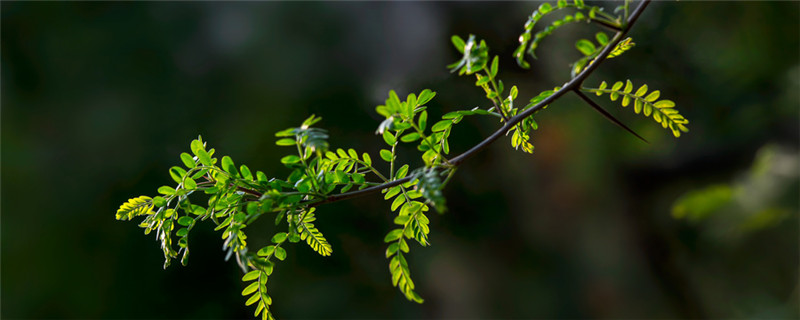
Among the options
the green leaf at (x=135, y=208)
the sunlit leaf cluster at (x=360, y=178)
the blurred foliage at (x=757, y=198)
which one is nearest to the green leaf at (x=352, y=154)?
the sunlit leaf cluster at (x=360, y=178)

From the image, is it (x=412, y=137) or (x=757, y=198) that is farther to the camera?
(x=757, y=198)

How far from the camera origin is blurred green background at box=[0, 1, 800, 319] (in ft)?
4.63

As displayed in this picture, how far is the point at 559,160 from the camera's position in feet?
4.96

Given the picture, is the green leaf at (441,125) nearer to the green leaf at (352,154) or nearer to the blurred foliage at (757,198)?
the green leaf at (352,154)

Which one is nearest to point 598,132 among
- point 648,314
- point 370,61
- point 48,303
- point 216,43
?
point 648,314

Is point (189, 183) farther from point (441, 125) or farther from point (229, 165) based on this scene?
point (441, 125)

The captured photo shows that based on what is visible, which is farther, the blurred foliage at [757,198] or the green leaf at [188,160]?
the blurred foliage at [757,198]

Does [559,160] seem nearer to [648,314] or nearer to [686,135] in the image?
[686,135]

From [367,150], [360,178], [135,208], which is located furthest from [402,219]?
[367,150]

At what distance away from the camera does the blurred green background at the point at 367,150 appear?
1.41 m

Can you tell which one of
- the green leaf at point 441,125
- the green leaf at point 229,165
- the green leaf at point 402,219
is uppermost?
the green leaf at point 229,165

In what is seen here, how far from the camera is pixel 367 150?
4.66 ft

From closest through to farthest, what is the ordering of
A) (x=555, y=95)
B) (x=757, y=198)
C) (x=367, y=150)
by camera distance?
(x=555, y=95), (x=757, y=198), (x=367, y=150)

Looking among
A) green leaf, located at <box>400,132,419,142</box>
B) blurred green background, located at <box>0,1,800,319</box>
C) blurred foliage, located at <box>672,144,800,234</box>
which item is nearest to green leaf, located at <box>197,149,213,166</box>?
green leaf, located at <box>400,132,419,142</box>
